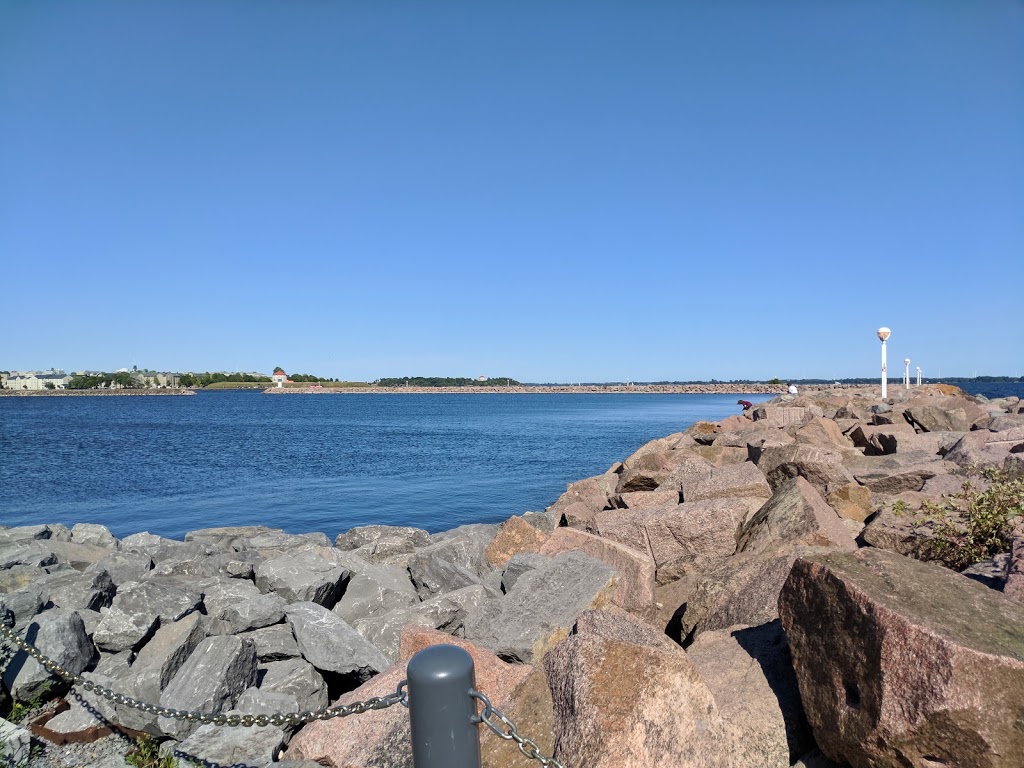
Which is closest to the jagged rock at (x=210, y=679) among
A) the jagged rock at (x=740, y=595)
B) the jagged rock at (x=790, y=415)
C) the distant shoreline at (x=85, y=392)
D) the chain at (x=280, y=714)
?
the chain at (x=280, y=714)

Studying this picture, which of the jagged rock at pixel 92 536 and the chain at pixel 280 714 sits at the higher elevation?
the chain at pixel 280 714

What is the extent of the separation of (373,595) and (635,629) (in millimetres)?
3807

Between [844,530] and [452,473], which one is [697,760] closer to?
[844,530]

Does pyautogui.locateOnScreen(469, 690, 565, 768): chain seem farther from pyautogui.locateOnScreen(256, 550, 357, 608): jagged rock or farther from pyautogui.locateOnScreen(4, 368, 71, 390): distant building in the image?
pyautogui.locateOnScreen(4, 368, 71, 390): distant building

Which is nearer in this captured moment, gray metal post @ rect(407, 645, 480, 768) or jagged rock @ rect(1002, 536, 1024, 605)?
gray metal post @ rect(407, 645, 480, 768)

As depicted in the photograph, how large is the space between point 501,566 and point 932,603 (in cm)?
597

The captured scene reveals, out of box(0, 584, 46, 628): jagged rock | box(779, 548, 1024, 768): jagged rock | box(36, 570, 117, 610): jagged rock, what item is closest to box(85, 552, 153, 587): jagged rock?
box(36, 570, 117, 610): jagged rock

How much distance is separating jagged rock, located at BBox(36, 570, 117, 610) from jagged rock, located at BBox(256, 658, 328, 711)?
234 cm

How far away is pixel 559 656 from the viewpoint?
3.47m

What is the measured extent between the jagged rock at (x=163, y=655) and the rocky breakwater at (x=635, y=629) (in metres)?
0.02

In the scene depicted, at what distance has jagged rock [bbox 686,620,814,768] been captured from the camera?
10.5 ft

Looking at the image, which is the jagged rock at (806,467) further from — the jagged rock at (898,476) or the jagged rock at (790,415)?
the jagged rock at (790,415)

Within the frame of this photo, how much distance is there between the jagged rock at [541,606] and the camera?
4.68m

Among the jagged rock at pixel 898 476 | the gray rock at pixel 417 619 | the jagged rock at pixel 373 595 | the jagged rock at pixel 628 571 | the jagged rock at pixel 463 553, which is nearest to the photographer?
the jagged rock at pixel 628 571
